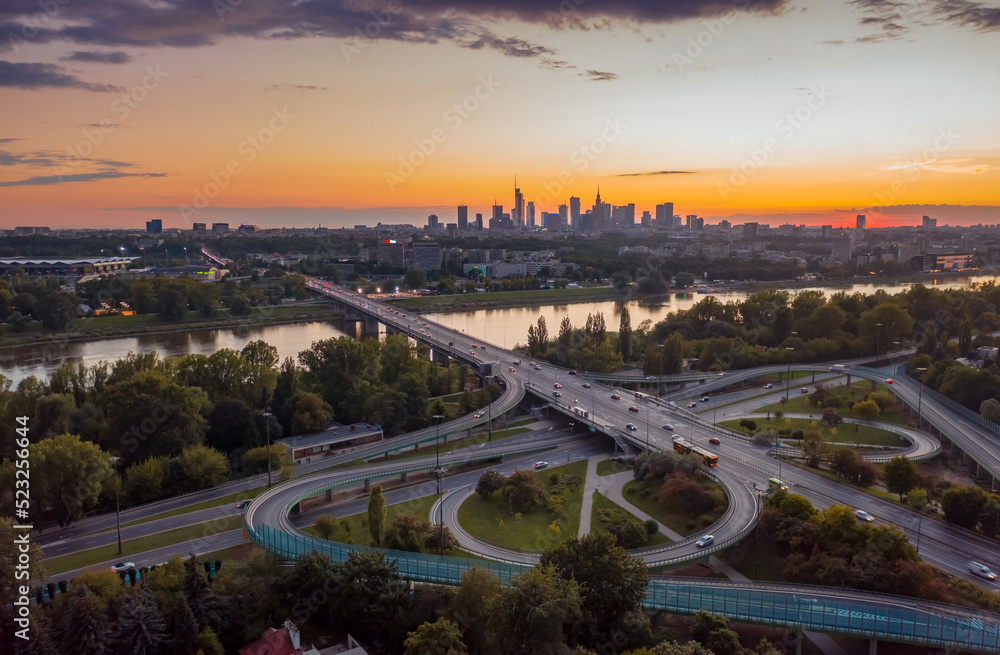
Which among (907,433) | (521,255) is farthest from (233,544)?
(521,255)

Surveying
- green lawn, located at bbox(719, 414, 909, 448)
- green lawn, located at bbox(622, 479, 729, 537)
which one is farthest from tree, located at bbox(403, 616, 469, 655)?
green lawn, located at bbox(719, 414, 909, 448)

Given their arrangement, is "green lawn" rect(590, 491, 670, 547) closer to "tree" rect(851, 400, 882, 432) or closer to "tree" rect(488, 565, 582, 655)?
"tree" rect(488, 565, 582, 655)

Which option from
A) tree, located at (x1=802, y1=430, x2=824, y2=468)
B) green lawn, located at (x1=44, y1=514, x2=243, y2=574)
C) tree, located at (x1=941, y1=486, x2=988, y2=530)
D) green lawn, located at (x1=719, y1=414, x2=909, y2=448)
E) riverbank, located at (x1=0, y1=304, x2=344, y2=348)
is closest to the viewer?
green lawn, located at (x1=44, y1=514, x2=243, y2=574)

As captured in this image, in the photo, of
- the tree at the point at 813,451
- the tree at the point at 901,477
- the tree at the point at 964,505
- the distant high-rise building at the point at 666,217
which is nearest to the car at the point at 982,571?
the tree at the point at 964,505

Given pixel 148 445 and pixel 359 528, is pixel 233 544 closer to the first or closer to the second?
pixel 359 528

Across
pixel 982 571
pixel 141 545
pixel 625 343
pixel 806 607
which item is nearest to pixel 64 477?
pixel 141 545

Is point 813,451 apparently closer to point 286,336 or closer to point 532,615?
point 532,615

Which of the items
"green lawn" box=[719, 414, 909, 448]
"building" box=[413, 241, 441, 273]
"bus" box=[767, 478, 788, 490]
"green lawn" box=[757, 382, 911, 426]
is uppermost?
"building" box=[413, 241, 441, 273]
